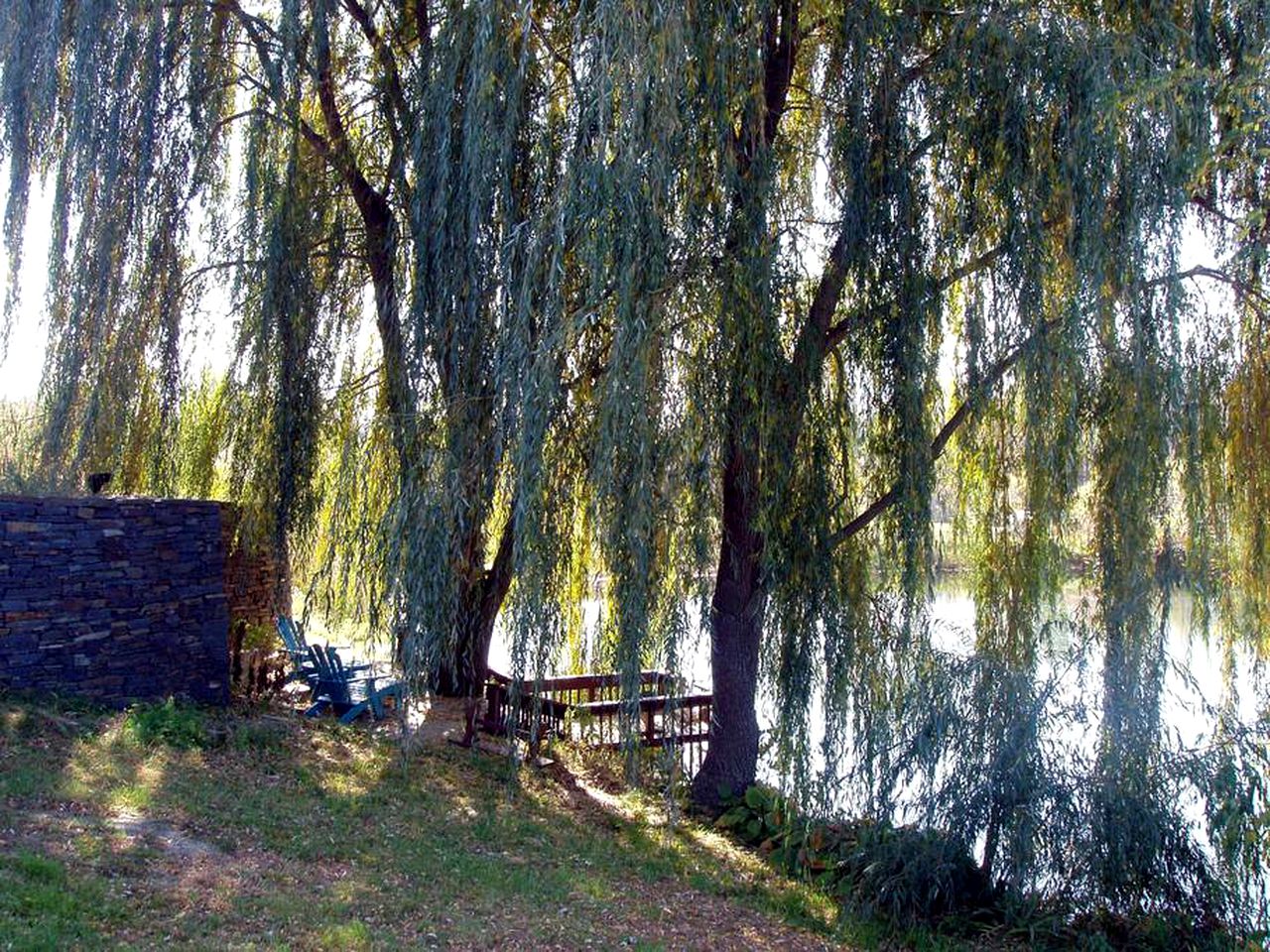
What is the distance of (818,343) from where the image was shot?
7.18 meters

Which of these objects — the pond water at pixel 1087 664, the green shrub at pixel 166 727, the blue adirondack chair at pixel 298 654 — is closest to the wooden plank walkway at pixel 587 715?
the blue adirondack chair at pixel 298 654

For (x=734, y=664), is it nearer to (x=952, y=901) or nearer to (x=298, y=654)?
(x=952, y=901)

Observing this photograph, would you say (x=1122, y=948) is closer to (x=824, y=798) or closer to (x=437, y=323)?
(x=824, y=798)

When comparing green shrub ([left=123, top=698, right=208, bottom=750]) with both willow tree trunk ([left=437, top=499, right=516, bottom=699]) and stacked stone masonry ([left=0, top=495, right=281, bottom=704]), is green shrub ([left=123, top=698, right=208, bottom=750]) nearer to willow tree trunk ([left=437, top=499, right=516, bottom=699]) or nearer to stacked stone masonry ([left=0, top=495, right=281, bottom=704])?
stacked stone masonry ([left=0, top=495, right=281, bottom=704])

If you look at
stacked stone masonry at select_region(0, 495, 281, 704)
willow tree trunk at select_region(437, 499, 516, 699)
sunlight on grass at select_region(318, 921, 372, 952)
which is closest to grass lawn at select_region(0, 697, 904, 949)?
sunlight on grass at select_region(318, 921, 372, 952)

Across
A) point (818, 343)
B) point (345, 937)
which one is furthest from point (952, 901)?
point (345, 937)

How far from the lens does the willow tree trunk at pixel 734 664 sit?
8.51 m

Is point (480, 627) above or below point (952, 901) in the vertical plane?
above

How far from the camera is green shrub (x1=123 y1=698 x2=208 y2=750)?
27.2 feet

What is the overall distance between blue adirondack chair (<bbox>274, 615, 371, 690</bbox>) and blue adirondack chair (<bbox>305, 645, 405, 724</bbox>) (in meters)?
0.15

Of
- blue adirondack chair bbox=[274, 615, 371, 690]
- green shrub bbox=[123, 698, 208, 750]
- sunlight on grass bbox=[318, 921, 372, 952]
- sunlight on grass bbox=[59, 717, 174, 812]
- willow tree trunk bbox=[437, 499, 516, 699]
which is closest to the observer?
sunlight on grass bbox=[318, 921, 372, 952]

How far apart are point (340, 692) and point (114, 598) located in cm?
240

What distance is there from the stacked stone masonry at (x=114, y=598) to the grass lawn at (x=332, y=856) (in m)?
0.46

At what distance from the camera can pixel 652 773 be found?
10219mm
